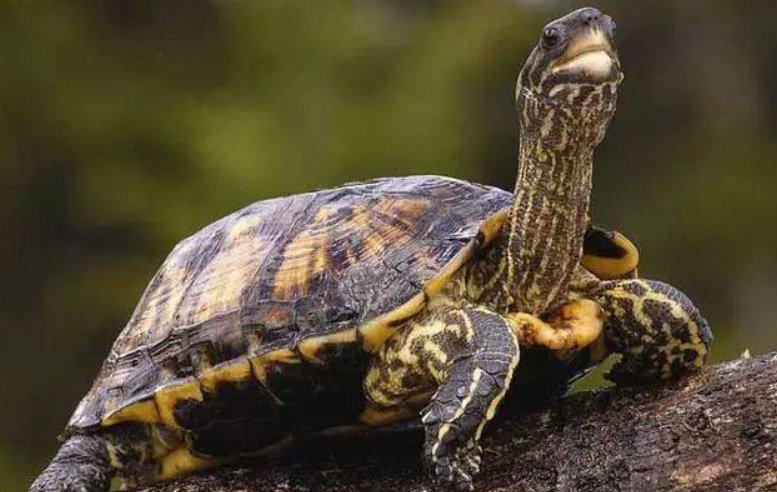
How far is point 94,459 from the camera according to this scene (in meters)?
3.46

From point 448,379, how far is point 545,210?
54 cm

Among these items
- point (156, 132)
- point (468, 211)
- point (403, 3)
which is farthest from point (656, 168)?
point (468, 211)

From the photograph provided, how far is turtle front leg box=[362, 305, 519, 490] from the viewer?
278cm

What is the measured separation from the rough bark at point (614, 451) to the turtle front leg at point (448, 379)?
0.42 ft

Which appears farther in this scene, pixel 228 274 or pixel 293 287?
pixel 228 274

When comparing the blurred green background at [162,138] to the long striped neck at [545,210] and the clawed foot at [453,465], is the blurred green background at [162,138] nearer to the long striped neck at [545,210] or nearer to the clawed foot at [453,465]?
the long striped neck at [545,210]

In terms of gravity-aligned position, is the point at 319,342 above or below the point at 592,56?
below

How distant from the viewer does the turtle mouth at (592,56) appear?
2.86 m

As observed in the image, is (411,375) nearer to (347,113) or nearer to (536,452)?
(536,452)

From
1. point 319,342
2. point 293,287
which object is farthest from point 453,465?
point 293,287

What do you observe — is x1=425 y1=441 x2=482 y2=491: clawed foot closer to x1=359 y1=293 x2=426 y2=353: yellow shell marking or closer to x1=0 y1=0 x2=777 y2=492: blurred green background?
x1=359 y1=293 x2=426 y2=353: yellow shell marking

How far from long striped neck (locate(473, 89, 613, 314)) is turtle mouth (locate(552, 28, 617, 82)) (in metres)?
0.07

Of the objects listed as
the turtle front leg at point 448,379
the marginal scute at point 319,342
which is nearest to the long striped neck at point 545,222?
the turtle front leg at point 448,379

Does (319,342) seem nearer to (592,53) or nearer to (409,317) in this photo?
(409,317)
